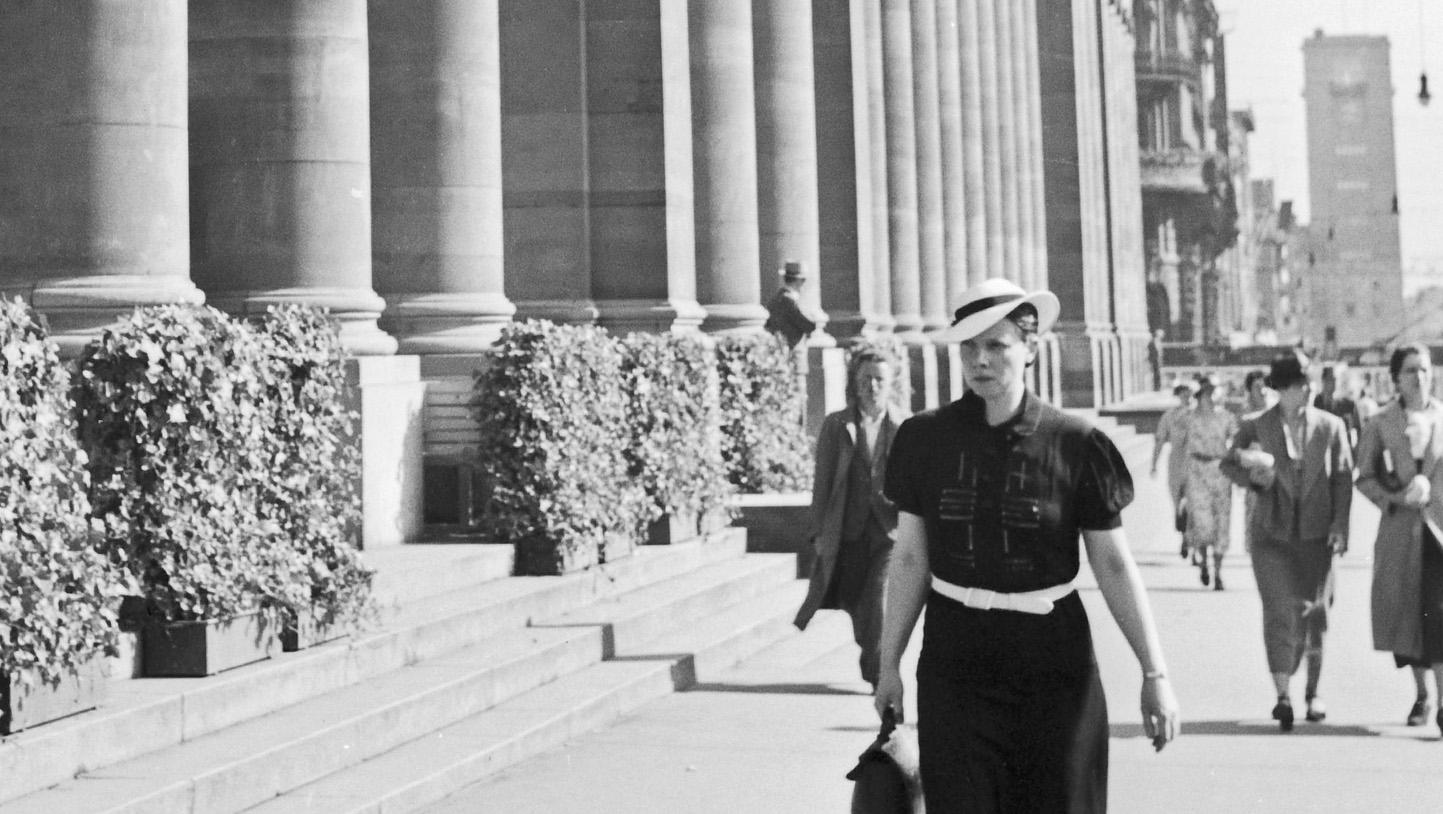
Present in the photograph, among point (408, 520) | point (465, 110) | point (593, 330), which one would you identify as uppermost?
point (465, 110)

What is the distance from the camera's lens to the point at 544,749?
12.0 metres

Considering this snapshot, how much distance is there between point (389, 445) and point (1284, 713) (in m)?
6.08

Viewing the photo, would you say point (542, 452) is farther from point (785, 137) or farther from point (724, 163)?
point (785, 137)

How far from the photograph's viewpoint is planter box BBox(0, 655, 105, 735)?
29.8 ft

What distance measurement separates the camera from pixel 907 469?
7.12m

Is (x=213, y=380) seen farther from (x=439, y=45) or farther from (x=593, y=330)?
(x=439, y=45)

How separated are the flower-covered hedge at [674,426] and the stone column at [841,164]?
40.5 ft

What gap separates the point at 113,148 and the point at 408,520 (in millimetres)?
4440

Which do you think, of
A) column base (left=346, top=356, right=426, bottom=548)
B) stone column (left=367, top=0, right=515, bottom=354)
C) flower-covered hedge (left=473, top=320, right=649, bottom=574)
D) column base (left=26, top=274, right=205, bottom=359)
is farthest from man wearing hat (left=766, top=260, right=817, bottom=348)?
column base (left=26, top=274, right=205, bottom=359)

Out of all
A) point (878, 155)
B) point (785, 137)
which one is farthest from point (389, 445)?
point (878, 155)

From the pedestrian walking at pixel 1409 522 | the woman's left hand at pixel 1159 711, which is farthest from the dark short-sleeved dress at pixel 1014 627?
the pedestrian walking at pixel 1409 522

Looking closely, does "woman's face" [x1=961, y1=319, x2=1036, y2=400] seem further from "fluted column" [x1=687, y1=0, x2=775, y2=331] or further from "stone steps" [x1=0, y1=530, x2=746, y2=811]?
"fluted column" [x1=687, y1=0, x2=775, y2=331]

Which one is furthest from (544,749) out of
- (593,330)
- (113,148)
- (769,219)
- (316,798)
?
(769,219)

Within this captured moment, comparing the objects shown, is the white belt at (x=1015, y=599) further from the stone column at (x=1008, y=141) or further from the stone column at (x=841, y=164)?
the stone column at (x=1008, y=141)
